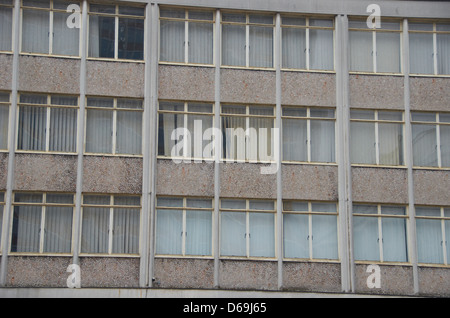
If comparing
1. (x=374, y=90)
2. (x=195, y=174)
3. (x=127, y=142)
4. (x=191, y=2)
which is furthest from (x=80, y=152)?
(x=374, y=90)

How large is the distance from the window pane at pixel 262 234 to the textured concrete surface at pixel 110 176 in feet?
11.3

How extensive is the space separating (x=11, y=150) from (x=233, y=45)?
7214mm

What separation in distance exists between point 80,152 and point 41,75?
8.26 ft

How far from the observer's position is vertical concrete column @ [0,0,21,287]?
2211 cm

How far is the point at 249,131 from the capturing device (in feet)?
78.5

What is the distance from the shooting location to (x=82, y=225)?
22.8 metres

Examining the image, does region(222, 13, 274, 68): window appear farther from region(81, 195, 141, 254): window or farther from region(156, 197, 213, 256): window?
region(81, 195, 141, 254): window

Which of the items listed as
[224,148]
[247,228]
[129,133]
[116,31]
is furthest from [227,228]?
[116,31]

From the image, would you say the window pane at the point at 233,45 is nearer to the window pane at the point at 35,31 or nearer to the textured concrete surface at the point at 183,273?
the window pane at the point at 35,31

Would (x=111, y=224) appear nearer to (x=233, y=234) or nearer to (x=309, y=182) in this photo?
(x=233, y=234)

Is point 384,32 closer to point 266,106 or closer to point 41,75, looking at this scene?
point 266,106

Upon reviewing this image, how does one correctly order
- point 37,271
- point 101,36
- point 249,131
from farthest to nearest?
1. point 249,131
2. point 101,36
3. point 37,271

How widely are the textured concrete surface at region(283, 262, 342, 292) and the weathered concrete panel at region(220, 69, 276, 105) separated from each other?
4866mm

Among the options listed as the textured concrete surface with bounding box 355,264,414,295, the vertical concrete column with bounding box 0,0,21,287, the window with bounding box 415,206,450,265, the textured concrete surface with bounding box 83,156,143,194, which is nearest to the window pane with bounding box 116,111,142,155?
the textured concrete surface with bounding box 83,156,143,194
